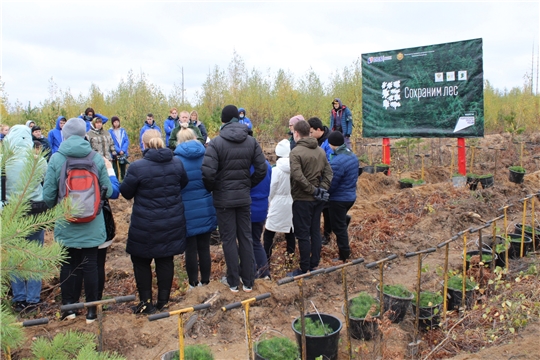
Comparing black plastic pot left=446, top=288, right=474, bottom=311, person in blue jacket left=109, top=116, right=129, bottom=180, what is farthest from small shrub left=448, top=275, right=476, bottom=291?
person in blue jacket left=109, top=116, right=129, bottom=180

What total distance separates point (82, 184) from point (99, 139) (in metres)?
5.36

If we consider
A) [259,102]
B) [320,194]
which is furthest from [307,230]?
[259,102]

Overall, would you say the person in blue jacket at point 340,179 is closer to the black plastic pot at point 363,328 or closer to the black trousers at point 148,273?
the black plastic pot at point 363,328

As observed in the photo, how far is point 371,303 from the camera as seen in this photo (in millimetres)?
4395

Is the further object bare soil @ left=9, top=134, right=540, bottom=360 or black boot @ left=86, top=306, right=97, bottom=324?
black boot @ left=86, top=306, right=97, bottom=324

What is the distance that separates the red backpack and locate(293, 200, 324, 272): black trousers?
2.27 metres

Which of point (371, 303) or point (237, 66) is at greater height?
point (237, 66)

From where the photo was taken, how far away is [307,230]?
5332mm

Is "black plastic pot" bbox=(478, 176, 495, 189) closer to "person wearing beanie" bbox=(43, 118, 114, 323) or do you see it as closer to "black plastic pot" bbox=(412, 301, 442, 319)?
"black plastic pot" bbox=(412, 301, 442, 319)

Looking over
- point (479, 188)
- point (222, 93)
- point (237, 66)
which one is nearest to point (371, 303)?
point (479, 188)

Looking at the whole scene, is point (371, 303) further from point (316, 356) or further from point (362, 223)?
point (362, 223)

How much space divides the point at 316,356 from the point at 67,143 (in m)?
2.71

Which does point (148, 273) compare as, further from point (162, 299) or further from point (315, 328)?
point (315, 328)

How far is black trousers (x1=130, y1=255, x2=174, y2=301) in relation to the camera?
4410 millimetres
